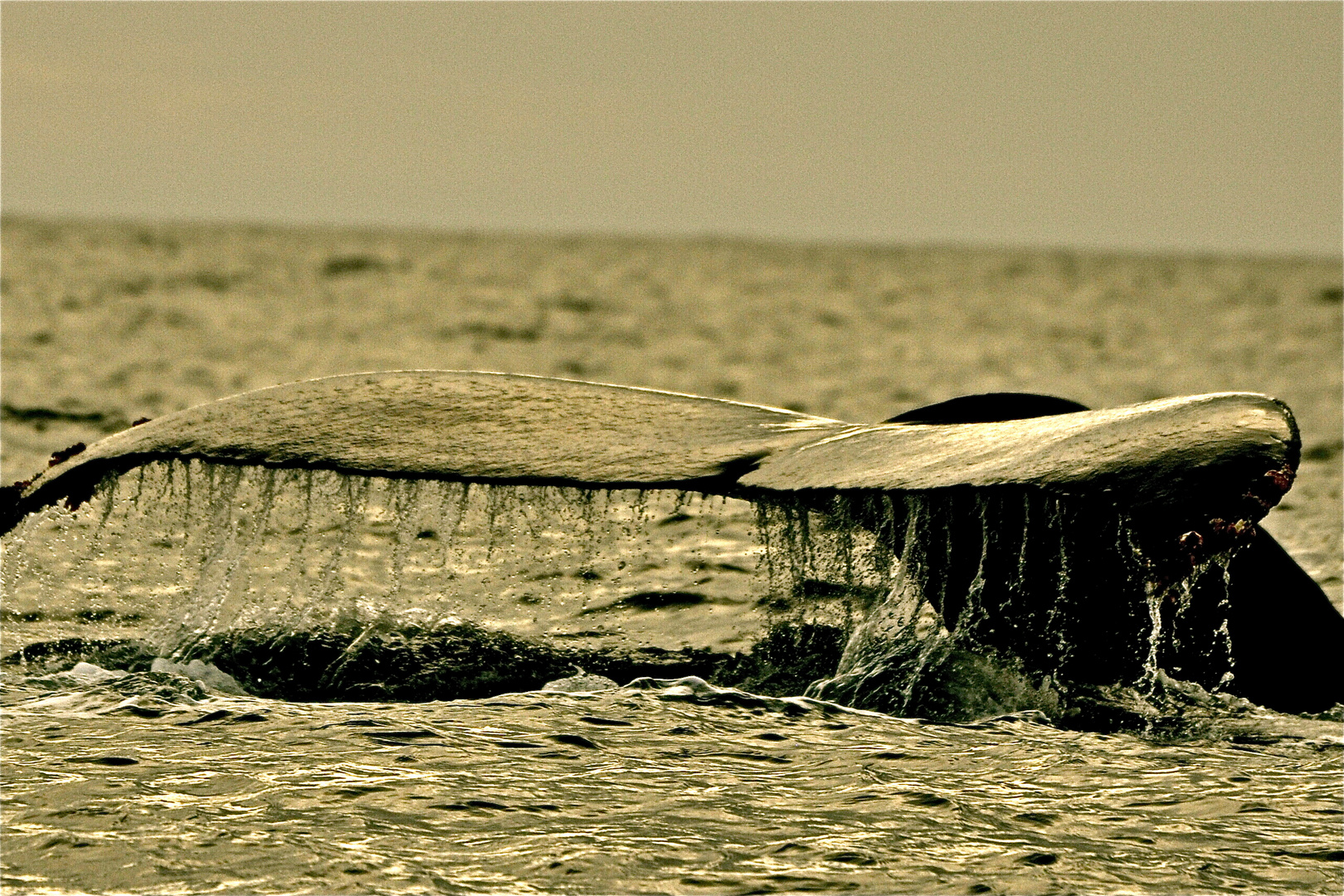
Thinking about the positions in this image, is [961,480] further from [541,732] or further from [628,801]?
[541,732]

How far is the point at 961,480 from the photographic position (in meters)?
4.39

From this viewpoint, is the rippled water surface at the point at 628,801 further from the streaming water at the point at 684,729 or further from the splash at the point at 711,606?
the splash at the point at 711,606

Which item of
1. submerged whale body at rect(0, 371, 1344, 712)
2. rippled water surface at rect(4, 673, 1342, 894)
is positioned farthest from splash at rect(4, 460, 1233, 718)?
rippled water surface at rect(4, 673, 1342, 894)

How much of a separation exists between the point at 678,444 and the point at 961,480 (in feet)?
3.10

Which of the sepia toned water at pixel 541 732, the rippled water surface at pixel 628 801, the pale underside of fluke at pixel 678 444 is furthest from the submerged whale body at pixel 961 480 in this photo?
the rippled water surface at pixel 628 801

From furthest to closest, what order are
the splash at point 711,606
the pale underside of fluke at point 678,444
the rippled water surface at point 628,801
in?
the splash at point 711,606 < the rippled water surface at point 628,801 < the pale underside of fluke at point 678,444

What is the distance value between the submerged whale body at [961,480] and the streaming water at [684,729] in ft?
0.09

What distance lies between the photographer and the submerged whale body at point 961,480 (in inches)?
166

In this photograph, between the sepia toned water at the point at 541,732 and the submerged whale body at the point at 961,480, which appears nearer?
the submerged whale body at the point at 961,480

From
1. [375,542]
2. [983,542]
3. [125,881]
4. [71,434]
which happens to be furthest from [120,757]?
[71,434]

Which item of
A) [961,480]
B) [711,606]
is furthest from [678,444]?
[711,606]

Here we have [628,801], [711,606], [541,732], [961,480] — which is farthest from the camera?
[711,606]

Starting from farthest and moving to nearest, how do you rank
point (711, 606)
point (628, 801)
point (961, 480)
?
point (711, 606), point (628, 801), point (961, 480)

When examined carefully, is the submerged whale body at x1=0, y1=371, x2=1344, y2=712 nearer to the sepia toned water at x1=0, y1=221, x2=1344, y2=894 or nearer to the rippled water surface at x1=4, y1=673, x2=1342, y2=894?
the sepia toned water at x1=0, y1=221, x2=1344, y2=894
